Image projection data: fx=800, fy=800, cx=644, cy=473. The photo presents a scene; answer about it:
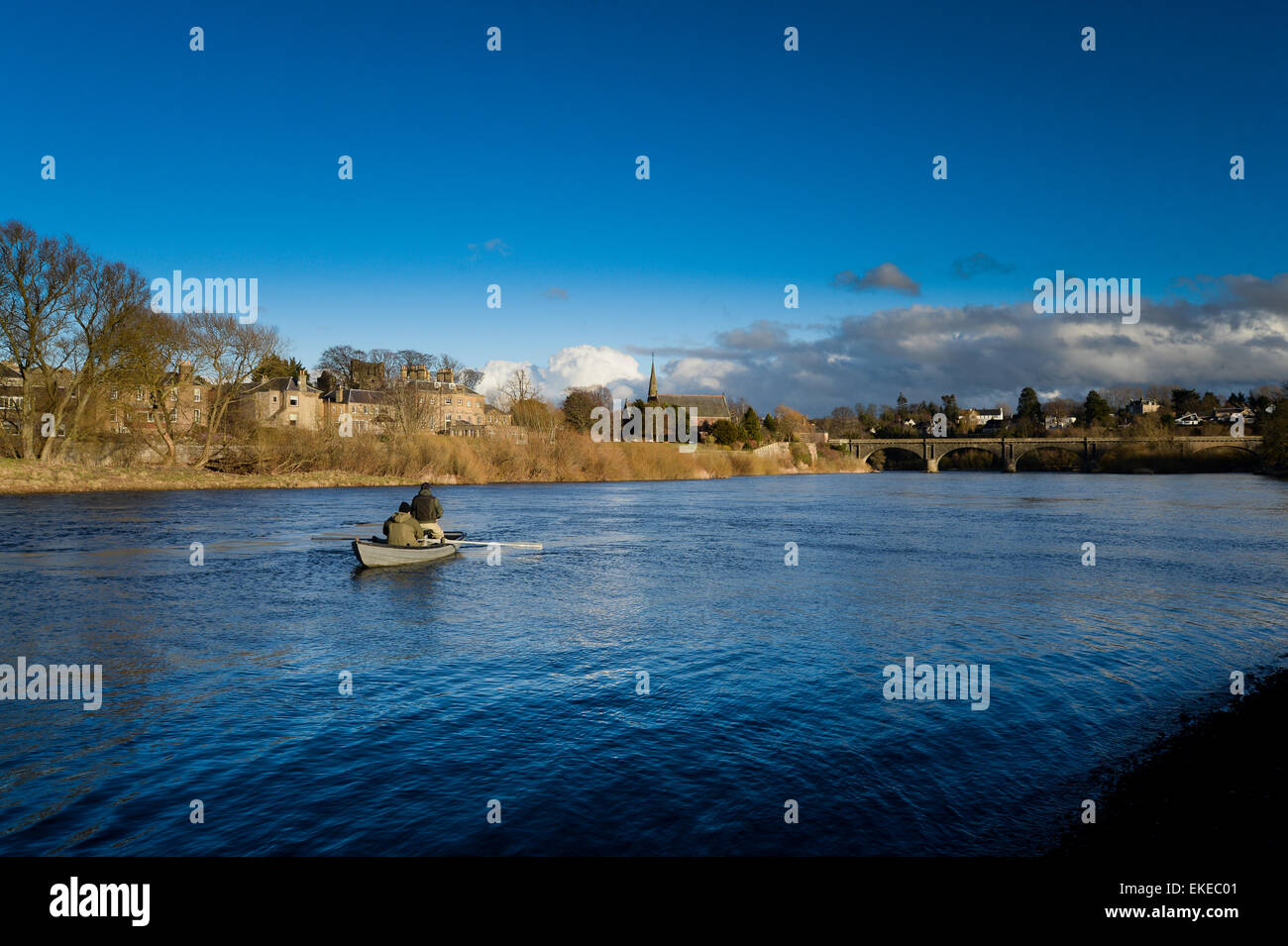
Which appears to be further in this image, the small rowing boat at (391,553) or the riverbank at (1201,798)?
the small rowing boat at (391,553)

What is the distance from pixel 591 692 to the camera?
1318 centimetres

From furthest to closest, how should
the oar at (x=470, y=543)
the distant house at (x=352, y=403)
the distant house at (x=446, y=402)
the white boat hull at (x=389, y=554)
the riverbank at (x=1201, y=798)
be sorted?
the distant house at (x=352, y=403) < the distant house at (x=446, y=402) < the oar at (x=470, y=543) < the white boat hull at (x=389, y=554) < the riverbank at (x=1201, y=798)

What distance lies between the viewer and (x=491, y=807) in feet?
29.2

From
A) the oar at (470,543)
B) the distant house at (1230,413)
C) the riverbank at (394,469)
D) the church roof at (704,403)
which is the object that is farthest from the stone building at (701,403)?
the oar at (470,543)

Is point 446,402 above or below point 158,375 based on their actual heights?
above

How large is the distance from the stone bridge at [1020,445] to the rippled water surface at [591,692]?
113 meters

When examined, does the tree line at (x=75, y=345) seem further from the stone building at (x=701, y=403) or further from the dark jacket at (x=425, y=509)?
the stone building at (x=701, y=403)

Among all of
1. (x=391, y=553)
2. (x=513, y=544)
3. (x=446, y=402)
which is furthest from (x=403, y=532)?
(x=446, y=402)

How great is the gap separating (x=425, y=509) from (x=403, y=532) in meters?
2.26

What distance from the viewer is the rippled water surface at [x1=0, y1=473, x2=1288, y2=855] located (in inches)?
339

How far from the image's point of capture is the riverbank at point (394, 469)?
60.7 meters

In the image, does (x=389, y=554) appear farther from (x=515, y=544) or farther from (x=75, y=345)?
(x=75, y=345)

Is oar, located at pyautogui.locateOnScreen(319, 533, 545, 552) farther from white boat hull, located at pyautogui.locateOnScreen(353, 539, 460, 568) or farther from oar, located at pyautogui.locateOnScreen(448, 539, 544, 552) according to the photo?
white boat hull, located at pyautogui.locateOnScreen(353, 539, 460, 568)
